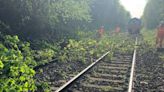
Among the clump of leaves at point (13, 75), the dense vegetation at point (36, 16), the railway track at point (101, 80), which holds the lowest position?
the railway track at point (101, 80)

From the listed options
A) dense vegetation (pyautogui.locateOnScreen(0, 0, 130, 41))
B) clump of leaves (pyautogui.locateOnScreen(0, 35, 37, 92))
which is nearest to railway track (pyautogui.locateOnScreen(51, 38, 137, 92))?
clump of leaves (pyautogui.locateOnScreen(0, 35, 37, 92))

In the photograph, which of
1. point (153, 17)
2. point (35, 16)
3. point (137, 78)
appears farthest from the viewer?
point (153, 17)

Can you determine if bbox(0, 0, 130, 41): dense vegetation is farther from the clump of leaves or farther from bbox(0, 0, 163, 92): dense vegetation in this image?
the clump of leaves

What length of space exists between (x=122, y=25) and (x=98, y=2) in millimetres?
24864

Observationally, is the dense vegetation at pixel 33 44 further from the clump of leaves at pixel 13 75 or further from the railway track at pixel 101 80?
the railway track at pixel 101 80

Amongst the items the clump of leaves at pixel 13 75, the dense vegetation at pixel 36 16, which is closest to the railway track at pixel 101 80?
the clump of leaves at pixel 13 75

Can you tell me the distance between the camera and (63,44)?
16094mm

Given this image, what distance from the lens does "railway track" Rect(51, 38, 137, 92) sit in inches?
283

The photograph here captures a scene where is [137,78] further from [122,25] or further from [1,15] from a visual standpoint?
[122,25]

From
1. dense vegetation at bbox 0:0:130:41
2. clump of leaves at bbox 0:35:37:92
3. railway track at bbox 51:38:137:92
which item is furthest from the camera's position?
dense vegetation at bbox 0:0:130:41

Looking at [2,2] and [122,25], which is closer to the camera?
[2,2]

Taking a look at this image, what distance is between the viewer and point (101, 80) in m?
8.26

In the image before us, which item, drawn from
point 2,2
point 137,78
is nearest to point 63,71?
point 137,78

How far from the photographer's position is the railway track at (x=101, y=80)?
283 inches
